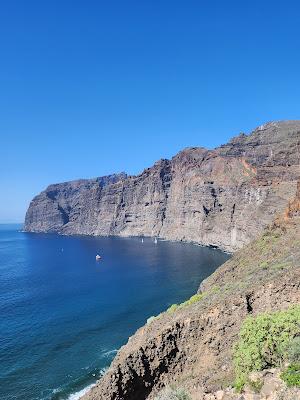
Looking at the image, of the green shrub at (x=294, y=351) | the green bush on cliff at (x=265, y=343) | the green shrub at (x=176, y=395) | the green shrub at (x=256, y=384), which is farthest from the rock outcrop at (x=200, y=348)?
the green shrub at (x=294, y=351)

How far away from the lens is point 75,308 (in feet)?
280

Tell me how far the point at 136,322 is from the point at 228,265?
25743 mm

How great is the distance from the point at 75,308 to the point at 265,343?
66.9 meters

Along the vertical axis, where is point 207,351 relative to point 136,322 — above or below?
above

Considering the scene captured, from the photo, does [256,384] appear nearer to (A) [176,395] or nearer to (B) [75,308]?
(A) [176,395]

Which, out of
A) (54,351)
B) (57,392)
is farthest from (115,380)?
(54,351)

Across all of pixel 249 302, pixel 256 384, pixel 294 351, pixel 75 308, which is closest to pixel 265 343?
pixel 294 351

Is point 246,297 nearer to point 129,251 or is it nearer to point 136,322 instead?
point 136,322

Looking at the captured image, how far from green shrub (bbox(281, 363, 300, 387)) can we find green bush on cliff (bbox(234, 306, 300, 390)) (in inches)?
61.5

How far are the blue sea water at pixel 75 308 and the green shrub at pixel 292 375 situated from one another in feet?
112

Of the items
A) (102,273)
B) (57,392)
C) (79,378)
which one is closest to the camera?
(57,392)

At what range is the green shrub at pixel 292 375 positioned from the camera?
20.4 meters

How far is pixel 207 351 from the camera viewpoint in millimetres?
32188

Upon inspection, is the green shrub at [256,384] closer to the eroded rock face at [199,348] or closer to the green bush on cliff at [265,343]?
the green bush on cliff at [265,343]
